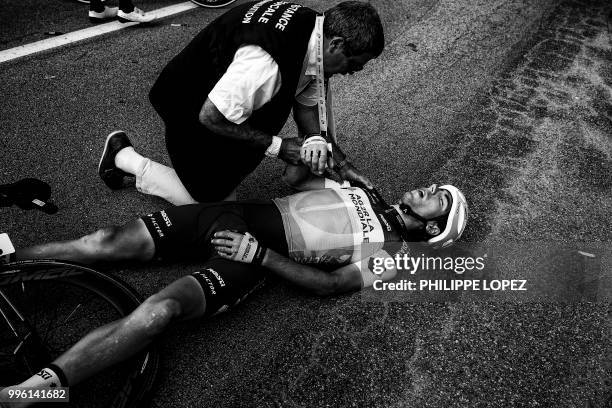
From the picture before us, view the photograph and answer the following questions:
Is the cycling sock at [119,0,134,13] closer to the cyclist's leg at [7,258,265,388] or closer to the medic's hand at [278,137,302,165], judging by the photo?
the medic's hand at [278,137,302,165]

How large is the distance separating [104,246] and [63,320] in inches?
17.4

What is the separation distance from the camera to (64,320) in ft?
9.12

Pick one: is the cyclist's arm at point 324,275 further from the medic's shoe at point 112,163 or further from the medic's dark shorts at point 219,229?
the medic's shoe at point 112,163

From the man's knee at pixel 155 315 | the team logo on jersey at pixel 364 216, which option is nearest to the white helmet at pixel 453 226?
the team logo on jersey at pixel 364 216

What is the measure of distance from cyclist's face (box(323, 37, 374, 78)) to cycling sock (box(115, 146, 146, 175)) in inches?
55.6

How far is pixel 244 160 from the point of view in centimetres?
333

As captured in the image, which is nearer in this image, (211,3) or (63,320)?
(63,320)

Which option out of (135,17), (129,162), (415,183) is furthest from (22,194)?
(135,17)

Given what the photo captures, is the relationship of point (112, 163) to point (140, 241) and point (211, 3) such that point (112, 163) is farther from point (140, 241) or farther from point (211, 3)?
point (211, 3)

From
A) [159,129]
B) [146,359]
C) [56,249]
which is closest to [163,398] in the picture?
[146,359]

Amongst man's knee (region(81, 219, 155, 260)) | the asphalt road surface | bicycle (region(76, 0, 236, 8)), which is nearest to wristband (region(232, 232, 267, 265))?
the asphalt road surface

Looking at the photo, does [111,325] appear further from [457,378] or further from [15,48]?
[15,48]

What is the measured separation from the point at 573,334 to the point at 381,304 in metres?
1.20

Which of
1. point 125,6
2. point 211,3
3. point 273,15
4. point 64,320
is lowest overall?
point 64,320
